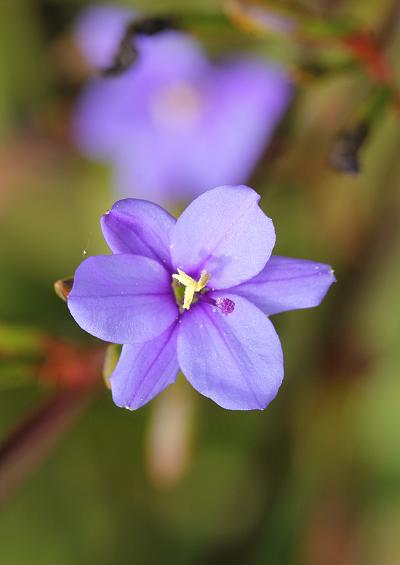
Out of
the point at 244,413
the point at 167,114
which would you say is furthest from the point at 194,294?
the point at 167,114

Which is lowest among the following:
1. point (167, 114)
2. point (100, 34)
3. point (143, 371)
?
point (143, 371)

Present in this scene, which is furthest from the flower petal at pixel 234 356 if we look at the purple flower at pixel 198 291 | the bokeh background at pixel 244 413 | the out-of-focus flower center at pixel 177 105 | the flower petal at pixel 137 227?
the out-of-focus flower center at pixel 177 105

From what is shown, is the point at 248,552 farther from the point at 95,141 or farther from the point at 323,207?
the point at 95,141

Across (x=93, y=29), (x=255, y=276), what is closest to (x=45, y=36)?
(x=93, y=29)

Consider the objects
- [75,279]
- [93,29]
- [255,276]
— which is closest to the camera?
[75,279]

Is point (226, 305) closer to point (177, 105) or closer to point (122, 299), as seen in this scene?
point (122, 299)

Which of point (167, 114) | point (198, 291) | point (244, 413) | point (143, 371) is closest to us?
point (143, 371)
